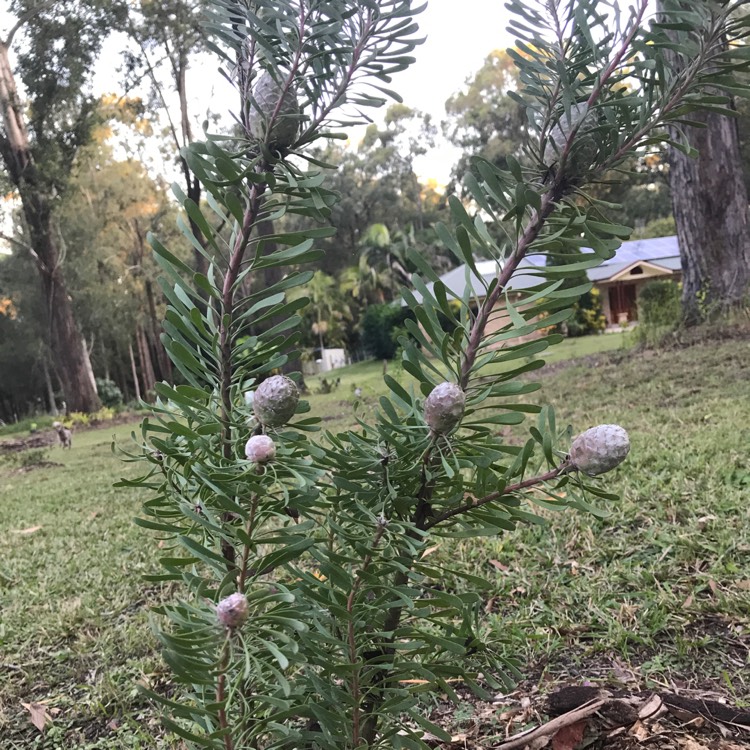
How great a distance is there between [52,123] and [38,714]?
15099 mm

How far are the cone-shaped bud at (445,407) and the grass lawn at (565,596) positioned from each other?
0.51m

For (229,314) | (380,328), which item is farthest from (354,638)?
(380,328)

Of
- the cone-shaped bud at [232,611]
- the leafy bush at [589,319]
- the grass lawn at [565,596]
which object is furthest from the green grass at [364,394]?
the leafy bush at [589,319]

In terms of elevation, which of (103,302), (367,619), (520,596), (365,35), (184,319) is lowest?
(520,596)

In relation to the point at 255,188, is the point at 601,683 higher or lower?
lower

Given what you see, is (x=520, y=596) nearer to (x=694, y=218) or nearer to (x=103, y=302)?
(x=694, y=218)

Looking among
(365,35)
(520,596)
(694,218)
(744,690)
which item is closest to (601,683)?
(744,690)

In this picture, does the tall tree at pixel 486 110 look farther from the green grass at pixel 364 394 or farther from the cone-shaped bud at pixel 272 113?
the cone-shaped bud at pixel 272 113

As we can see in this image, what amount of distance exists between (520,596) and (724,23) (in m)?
1.48

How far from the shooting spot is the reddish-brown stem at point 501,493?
0.60 metres

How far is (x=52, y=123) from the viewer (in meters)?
13.3

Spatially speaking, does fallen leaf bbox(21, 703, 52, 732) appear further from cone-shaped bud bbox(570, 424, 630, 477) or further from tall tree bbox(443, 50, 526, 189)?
tall tree bbox(443, 50, 526, 189)

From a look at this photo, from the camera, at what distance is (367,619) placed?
661 mm

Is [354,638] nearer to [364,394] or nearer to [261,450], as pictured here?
[261,450]
